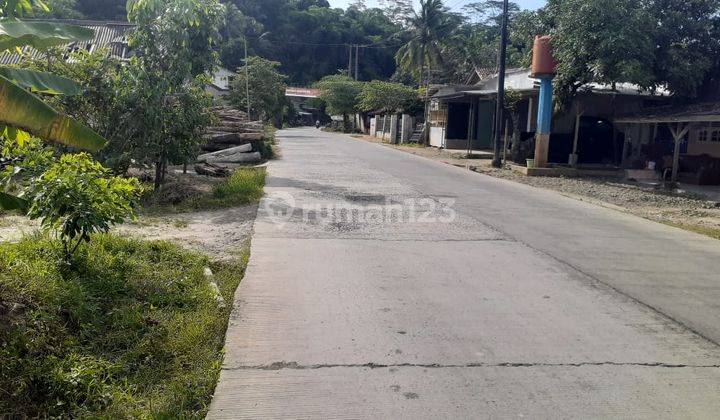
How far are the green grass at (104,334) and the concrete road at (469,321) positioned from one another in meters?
0.28

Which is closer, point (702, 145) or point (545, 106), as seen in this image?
point (702, 145)

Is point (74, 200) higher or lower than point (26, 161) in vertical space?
lower

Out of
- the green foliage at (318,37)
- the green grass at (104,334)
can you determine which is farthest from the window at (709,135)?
the green foliage at (318,37)

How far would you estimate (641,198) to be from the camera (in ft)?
47.8

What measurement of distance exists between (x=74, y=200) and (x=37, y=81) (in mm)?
1206

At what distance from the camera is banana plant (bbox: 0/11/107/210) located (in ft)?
12.2

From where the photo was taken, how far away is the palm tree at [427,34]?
4700 centimetres

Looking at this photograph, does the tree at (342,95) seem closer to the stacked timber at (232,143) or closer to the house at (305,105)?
Answer: the house at (305,105)

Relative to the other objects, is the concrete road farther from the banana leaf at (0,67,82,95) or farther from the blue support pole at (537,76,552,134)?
the blue support pole at (537,76,552,134)

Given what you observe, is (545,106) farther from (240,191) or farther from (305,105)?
(305,105)

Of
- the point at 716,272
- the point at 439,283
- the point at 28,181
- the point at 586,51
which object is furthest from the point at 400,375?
the point at 586,51

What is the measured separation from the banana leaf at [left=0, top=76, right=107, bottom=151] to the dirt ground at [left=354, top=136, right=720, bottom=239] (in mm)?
9911

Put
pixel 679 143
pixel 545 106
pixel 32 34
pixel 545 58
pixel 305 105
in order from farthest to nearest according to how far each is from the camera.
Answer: pixel 305 105 → pixel 545 106 → pixel 545 58 → pixel 679 143 → pixel 32 34

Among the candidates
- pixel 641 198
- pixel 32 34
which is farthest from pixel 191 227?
pixel 641 198
